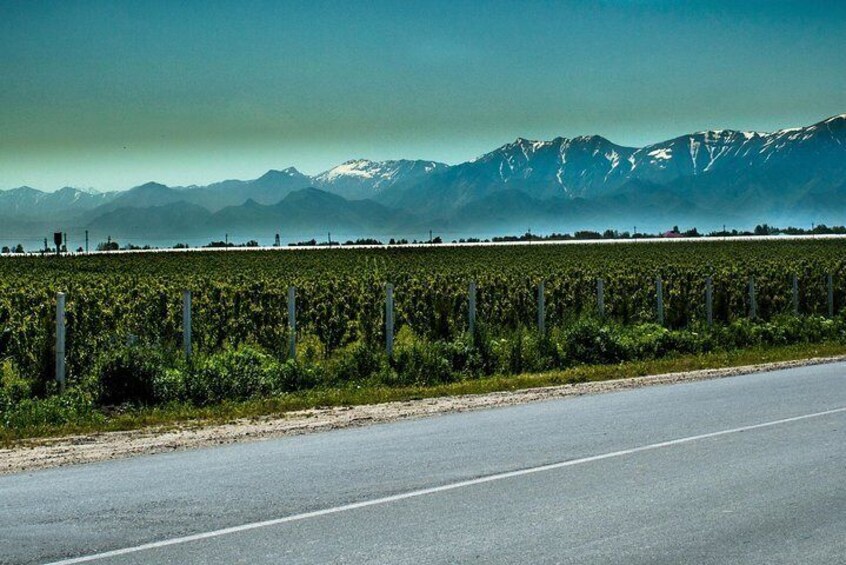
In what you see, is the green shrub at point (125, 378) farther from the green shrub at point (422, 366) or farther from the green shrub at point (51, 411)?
the green shrub at point (422, 366)

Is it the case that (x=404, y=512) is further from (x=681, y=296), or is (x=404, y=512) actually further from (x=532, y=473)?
(x=681, y=296)

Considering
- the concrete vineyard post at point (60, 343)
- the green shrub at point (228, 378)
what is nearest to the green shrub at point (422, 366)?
the green shrub at point (228, 378)

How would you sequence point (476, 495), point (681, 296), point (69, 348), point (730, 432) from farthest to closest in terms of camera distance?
point (681, 296) < point (69, 348) < point (730, 432) < point (476, 495)

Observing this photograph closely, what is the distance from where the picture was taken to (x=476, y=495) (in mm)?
9164

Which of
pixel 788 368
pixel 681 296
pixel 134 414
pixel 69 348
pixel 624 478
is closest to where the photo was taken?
pixel 624 478

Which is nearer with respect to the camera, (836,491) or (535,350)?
(836,491)

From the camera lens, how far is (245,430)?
44.5 feet

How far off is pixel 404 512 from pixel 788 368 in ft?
46.3

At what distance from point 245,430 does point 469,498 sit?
5.24 meters

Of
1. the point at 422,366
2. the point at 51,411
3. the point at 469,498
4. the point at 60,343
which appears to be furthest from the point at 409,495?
the point at 422,366

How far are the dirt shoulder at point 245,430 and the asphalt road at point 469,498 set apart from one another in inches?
26.2

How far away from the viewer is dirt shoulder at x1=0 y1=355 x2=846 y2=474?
11.8m

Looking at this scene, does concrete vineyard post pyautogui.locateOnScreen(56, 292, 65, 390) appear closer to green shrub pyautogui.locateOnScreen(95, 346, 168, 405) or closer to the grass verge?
green shrub pyautogui.locateOnScreen(95, 346, 168, 405)

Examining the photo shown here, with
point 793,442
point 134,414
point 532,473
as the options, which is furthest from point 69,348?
point 793,442
